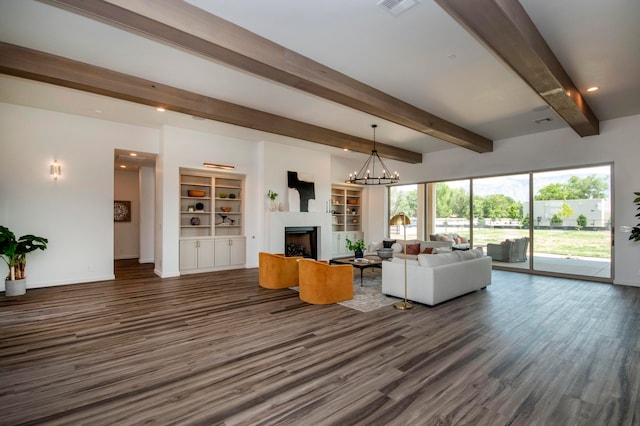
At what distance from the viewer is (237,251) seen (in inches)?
323

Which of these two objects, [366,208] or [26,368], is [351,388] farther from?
[366,208]

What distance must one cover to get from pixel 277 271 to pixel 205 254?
2.72 m

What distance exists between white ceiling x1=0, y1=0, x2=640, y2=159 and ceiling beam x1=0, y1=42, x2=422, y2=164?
13cm

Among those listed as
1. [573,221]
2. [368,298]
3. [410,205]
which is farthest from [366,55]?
[410,205]

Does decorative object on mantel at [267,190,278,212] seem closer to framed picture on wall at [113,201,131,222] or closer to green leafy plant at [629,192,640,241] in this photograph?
framed picture on wall at [113,201,131,222]

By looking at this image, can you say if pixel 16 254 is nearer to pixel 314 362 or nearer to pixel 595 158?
pixel 314 362

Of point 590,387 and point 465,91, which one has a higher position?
point 465,91

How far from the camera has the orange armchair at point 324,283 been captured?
16.0ft

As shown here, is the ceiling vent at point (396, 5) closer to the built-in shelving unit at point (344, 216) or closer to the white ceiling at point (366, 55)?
the white ceiling at point (366, 55)

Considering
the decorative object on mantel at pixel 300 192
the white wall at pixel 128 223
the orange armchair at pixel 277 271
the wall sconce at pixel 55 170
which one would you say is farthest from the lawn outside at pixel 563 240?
the white wall at pixel 128 223

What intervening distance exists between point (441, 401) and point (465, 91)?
443 cm

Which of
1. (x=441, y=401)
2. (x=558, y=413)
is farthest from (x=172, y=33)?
(x=558, y=413)

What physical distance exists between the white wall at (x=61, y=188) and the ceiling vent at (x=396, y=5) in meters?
6.19

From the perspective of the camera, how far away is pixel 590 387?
2555 millimetres
